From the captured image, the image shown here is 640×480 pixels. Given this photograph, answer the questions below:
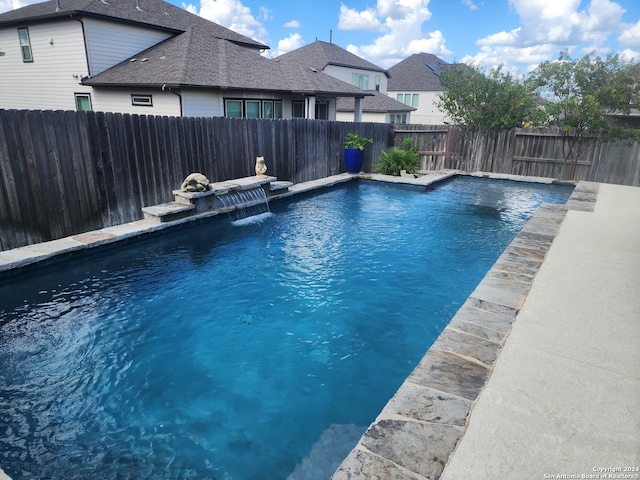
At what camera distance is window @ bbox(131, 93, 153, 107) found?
44.5 ft

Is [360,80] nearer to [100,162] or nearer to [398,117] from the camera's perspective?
[398,117]

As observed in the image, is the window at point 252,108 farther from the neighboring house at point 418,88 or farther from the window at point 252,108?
the neighboring house at point 418,88

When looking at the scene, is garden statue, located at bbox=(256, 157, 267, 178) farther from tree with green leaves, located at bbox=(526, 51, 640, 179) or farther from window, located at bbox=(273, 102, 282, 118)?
tree with green leaves, located at bbox=(526, 51, 640, 179)

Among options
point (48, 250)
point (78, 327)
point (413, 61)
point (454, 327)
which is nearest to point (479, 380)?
point (454, 327)

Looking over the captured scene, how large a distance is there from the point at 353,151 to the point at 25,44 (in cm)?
1523

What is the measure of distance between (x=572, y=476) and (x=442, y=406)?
2.26 ft

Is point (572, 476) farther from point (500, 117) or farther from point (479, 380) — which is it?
point (500, 117)

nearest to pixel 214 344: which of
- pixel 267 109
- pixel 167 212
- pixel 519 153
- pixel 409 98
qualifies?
pixel 167 212

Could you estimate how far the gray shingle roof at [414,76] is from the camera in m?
37.8

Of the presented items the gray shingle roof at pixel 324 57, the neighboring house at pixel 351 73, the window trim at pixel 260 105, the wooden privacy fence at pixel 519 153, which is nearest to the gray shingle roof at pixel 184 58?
the window trim at pixel 260 105

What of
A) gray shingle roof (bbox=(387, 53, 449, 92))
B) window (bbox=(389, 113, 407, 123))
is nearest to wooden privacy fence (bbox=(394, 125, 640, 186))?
window (bbox=(389, 113, 407, 123))

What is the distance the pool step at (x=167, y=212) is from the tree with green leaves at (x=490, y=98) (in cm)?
1059

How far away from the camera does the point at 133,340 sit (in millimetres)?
3859

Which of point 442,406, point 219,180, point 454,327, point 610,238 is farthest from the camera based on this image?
point 219,180
